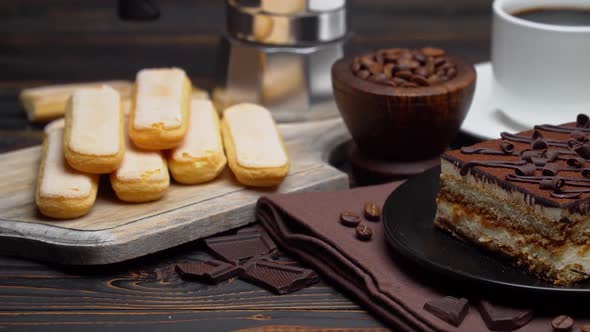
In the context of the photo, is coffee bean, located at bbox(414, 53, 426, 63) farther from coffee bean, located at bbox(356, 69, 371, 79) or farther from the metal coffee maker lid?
the metal coffee maker lid

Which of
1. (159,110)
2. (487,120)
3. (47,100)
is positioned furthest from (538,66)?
(47,100)

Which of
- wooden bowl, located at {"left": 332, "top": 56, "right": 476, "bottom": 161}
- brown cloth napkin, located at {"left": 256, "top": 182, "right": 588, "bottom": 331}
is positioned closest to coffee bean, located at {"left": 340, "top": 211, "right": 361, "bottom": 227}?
brown cloth napkin, located at {"left": 256, "top": 182, "right": 588, "bottom": 331}

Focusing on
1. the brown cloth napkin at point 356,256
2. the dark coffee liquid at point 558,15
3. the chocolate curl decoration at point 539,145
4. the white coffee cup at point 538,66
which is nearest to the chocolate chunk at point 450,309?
the brown cloth napkin at point 356,256

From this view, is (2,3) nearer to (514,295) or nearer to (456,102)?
(456,102)

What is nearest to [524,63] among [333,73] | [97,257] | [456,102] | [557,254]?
[456,102]

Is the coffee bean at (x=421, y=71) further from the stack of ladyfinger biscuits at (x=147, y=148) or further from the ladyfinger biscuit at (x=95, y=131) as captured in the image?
the ladyfinger biscuit at (x=95, y=131)

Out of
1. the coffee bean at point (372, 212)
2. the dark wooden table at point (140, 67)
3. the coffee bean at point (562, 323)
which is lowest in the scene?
the dark wooden table at point (140, 67)
